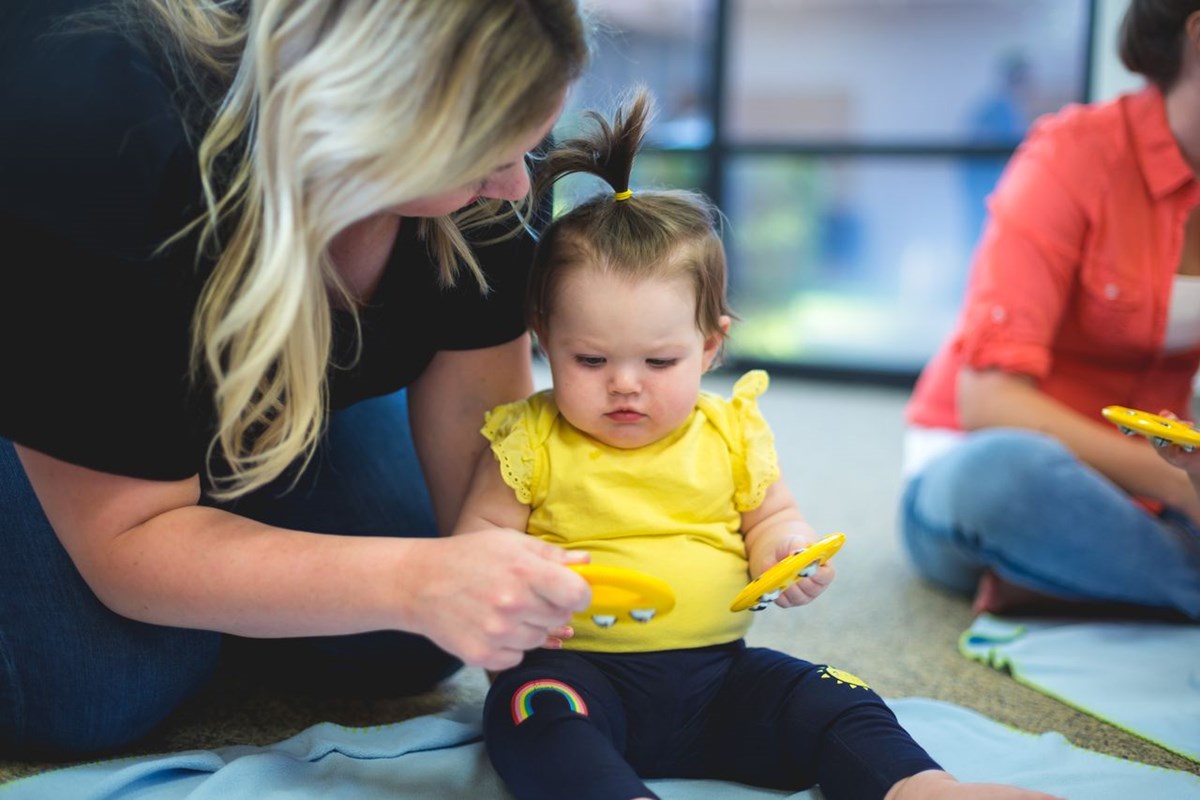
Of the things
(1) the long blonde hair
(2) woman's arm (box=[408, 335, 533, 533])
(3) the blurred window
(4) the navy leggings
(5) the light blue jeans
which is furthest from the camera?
(3) the blurred window

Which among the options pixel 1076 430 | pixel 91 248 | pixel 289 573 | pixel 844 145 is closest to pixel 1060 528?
pixel 1076 430

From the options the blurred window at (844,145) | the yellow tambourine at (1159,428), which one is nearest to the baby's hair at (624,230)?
the yellow tambourine at (1159,428)

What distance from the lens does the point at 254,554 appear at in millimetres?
784

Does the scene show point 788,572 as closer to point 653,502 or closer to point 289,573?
point 653,502

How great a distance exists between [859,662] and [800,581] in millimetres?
413

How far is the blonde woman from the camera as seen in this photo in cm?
71

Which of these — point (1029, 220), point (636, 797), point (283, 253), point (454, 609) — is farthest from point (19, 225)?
point (1029, 220)

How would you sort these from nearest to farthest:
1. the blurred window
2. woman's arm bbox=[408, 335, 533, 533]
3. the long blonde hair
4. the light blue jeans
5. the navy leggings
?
the long blonde hair < the navy leggings < woman's arm bbox=[408, 335, 533, 533] < the light blue jeans < the blurred window

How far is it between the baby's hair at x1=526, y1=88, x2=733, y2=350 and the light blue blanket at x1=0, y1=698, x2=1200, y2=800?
0.37 metres

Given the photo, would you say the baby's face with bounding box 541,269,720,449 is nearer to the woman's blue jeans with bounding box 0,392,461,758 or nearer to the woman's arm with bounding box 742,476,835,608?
the woman's arm with bounding box 742,476,835,608

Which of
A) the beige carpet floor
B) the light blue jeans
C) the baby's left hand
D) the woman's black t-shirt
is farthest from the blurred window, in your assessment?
the woman's black t-shirt

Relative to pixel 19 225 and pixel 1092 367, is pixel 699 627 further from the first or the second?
pixel 1092 367

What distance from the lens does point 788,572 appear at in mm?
835

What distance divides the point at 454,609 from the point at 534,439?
273 mm
